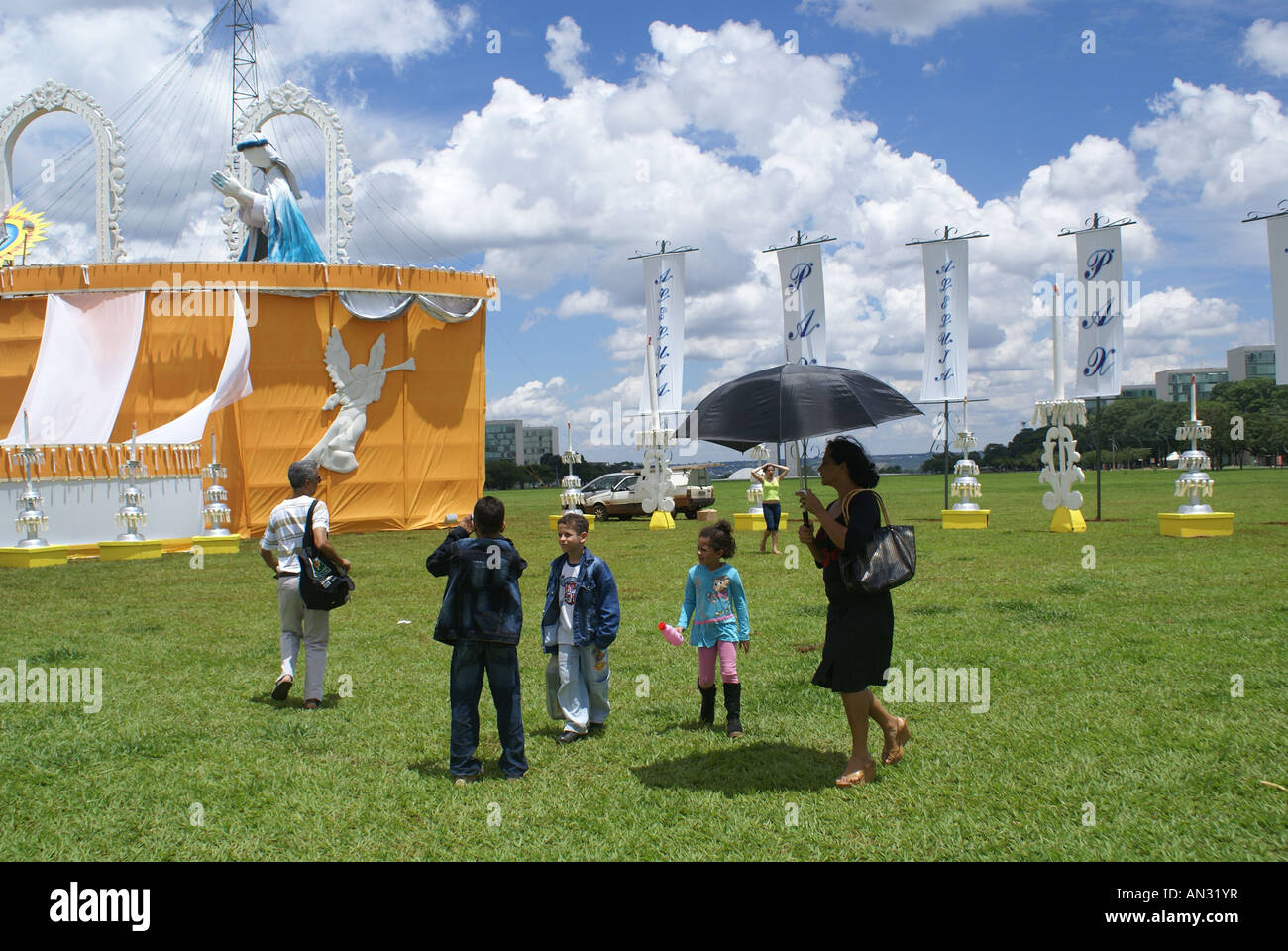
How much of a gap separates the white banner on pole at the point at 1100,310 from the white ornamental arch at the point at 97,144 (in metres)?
21.7

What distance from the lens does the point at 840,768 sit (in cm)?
541

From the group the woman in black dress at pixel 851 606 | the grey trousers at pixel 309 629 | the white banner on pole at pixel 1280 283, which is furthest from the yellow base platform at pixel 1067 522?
the grey trousers at pixel 309 629

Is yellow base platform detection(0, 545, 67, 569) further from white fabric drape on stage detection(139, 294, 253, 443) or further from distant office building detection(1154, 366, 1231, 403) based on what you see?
distant office building detection(1154, 366, 1231, 403)

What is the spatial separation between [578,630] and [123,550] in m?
14.7

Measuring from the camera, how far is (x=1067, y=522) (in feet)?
64.2

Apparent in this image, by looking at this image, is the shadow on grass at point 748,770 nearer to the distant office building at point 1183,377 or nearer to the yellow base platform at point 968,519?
the yellow base platform at point 968,519

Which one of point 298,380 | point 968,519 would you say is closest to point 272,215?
point 298,380

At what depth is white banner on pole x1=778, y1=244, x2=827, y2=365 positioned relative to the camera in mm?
21656

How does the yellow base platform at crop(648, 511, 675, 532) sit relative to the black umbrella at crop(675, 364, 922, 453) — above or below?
below

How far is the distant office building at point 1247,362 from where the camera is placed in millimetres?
106750

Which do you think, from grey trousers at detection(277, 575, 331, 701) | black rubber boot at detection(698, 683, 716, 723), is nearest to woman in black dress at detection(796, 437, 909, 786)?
black rubber boot at detection(698, 683, 716, 723)

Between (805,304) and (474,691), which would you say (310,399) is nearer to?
(805,304)

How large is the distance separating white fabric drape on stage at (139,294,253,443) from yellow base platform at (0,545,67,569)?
10.2 ft
